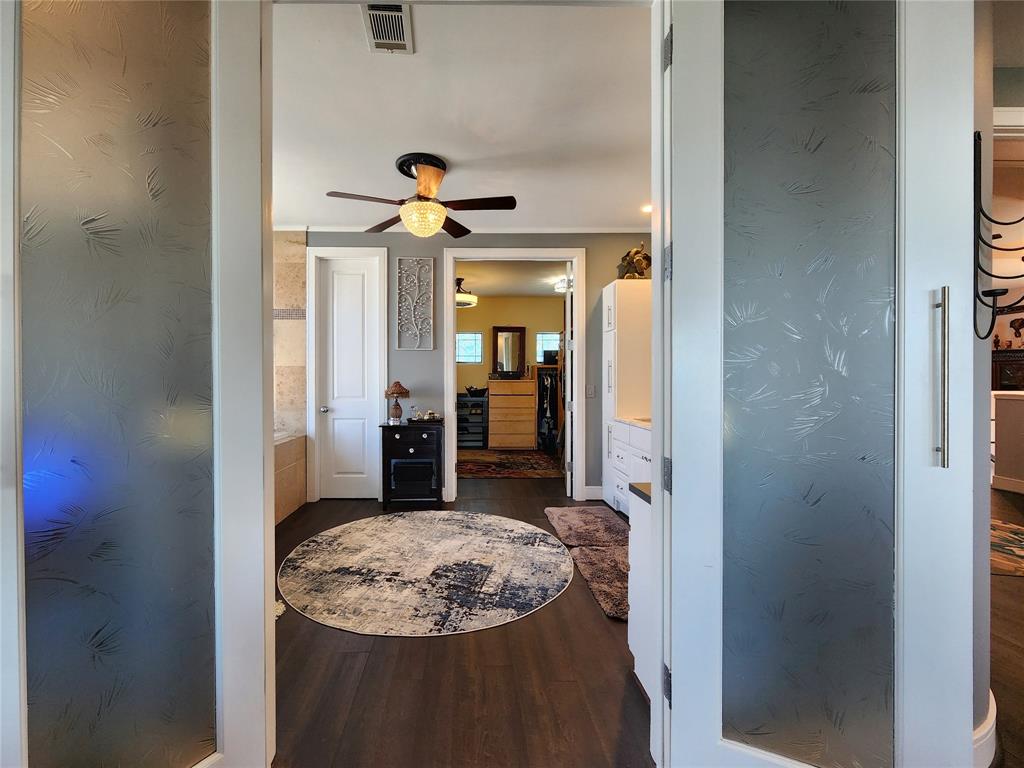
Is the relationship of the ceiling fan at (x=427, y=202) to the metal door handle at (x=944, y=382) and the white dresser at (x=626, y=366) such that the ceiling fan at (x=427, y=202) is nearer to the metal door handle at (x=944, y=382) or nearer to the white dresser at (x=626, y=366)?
the white dresser at (x=626, y=366)

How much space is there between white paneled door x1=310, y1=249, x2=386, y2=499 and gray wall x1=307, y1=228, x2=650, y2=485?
0.58ft

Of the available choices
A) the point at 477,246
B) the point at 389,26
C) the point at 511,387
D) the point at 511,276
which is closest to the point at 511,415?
the point at 511,387

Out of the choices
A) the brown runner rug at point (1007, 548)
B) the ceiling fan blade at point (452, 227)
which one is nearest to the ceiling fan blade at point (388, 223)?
the ceiling fan blade at point (452, 227)

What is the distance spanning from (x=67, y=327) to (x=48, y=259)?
0.48 feet

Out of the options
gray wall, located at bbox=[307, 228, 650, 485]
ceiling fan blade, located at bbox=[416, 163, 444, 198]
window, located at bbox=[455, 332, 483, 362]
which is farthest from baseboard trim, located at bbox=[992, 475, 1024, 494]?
window, located at bbox=[455, 332, 483, 362]

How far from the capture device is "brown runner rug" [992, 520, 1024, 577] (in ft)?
8.21

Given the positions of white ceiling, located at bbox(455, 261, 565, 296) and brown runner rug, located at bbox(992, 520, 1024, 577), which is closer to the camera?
brown runner rug, located at bbox(992, 520, 1024, 577)

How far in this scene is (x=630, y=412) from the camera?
3.62 metres

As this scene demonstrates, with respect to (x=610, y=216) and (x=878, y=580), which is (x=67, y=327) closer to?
(x=878, y=580)

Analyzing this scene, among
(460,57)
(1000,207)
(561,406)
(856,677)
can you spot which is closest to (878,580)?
(856,677)

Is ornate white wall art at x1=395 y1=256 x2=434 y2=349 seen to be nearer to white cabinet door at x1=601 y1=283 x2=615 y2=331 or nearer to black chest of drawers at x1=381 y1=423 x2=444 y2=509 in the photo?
black chest of drawers at x1=381 y1=423 x2=444 y2=509

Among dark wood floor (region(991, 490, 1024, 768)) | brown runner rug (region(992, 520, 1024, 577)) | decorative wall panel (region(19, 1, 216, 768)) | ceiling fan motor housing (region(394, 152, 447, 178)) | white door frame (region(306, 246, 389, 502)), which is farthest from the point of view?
white door frame (region(306, 246, 389, 502))

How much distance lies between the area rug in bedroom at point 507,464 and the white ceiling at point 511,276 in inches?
102

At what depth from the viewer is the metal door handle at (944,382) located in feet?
3.15
